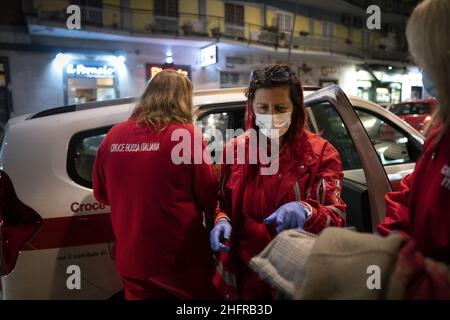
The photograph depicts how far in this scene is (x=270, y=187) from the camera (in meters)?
1.73

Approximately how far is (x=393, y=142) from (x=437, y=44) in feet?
9.10

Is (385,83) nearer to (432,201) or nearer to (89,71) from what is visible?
(89,71)

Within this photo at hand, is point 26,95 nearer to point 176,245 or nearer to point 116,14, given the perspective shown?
point 116,14

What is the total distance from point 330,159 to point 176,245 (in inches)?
32.5

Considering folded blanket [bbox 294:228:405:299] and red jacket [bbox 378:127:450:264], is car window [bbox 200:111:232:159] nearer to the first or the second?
red jacket [bbox 378:127:450:264]

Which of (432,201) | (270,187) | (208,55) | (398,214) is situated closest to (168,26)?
(208,55)

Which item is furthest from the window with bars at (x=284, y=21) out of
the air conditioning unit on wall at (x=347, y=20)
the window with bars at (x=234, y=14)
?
the air conditioning unit on wall at (x=347, y=20)

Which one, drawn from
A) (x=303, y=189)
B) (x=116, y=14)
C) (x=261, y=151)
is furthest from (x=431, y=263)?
(x=116, y=14)

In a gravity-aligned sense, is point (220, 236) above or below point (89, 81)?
below

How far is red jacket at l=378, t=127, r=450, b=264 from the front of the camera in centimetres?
107

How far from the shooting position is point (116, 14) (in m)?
15.8

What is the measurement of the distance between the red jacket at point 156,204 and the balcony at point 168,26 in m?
14.2

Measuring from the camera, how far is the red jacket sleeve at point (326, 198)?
1611 millimetres

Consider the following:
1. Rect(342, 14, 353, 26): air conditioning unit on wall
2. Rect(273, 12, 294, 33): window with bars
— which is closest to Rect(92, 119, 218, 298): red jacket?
Rect(273, 12, 294, 33): window with bars
